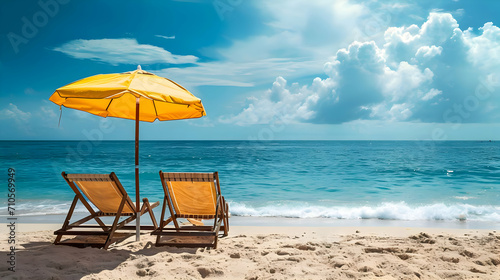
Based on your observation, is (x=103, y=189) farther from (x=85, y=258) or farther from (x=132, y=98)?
(x=132, y=98)

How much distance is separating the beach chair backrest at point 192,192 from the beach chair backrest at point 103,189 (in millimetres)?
554

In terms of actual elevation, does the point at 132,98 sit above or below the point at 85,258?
above

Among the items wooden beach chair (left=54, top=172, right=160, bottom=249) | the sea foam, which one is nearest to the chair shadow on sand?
wooden beach chair (left=54, top=172, right=160, bottom=249)

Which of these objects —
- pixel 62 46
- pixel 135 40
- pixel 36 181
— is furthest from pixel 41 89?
pixel 36 181

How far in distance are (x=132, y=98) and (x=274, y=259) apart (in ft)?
10.3

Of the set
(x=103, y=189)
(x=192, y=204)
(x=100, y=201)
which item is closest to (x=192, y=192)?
(x=192, y=204)

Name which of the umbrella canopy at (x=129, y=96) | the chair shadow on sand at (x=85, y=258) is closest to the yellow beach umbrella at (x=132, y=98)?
the umbrella canopy at (x=129, y=96)

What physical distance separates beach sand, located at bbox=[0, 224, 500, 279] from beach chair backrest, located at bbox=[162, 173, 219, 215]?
0.53m

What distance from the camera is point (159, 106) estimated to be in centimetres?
526

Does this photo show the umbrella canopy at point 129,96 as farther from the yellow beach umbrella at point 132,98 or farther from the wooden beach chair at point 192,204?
the wooden beach chair at point 192,204

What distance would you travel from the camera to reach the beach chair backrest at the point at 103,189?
3994 millimetres

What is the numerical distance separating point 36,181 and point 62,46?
1542 inches

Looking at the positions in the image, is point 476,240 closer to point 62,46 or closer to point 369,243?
point 369,243

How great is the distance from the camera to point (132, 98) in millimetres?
5156
